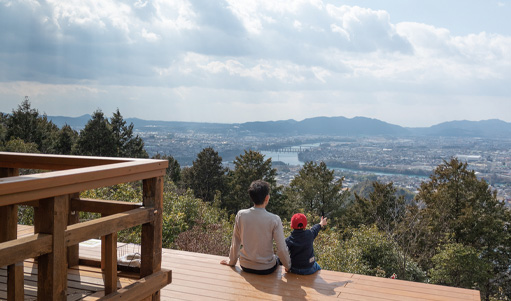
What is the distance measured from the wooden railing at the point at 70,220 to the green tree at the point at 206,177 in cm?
3745

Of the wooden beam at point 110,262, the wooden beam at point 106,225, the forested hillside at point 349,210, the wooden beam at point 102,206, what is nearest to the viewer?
the wooden beam at point 106,225

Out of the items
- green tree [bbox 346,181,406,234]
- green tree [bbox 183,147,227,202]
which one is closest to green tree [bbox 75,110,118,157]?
green tree [bbox 183,147,227,202]

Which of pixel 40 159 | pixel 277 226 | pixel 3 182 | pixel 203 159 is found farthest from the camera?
pixel 203 159

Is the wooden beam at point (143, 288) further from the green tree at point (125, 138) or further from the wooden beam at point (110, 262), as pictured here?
the green tree at point (125, 138)

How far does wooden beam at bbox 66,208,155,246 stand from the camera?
204cm

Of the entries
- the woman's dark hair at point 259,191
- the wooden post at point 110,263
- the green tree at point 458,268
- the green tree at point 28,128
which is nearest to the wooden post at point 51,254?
the wooden post at point 110,263

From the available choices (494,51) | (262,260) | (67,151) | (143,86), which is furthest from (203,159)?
(494,51)

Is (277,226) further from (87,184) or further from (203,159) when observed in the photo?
(203,159)

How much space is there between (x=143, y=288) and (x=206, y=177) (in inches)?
1509

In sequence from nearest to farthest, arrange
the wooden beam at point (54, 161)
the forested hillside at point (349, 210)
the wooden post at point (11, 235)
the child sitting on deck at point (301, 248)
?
the wooden post at point (11, 235) → the wooden beam at point (54, 161) → the child sitting on deck at point (301, 248) → the forested hillside at point (349, 210)

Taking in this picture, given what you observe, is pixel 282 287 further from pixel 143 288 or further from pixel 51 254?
pixel 51 254

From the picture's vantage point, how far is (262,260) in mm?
4133

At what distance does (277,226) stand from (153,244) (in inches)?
64.0

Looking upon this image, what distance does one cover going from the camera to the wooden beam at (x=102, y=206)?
2.63 m
